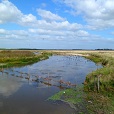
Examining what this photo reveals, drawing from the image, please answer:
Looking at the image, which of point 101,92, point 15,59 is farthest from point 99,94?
point 15,59

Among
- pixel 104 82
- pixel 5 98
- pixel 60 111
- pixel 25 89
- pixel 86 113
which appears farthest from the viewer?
pixel 25 89

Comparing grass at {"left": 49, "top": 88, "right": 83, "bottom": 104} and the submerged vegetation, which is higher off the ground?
the submerged vegetation

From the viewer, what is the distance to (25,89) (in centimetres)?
2658

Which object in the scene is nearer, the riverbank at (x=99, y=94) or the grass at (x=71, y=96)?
the riverbank at (x=99, y=94)

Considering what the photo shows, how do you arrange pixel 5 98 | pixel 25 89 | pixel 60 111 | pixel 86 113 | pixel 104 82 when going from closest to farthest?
pixel 86 113, pixel 60 111, pixel 5 98, pixel 104 82, pixel 25 89

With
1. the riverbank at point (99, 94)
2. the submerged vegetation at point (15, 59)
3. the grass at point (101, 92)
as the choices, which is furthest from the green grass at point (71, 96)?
the submerged vegetation at point (15, 59)

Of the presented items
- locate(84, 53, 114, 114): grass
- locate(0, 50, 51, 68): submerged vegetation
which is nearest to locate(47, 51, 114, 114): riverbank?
locate(84, 53, 114, 114): grass

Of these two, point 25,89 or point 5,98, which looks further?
point 25,89

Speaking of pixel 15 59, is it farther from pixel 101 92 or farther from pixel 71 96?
pixel 101 92

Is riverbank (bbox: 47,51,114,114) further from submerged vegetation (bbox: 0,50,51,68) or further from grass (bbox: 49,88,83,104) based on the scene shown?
submerged vegetation (bbox: 0,50,51,68)

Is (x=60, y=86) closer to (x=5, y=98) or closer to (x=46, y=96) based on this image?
(x=46, y=96)

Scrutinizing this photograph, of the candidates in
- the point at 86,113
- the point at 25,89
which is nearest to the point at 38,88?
the point at 25,89

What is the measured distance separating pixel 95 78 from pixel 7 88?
1234 centimetres

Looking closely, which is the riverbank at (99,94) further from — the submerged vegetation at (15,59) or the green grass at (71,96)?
the submerged vegetation at (15,59)
